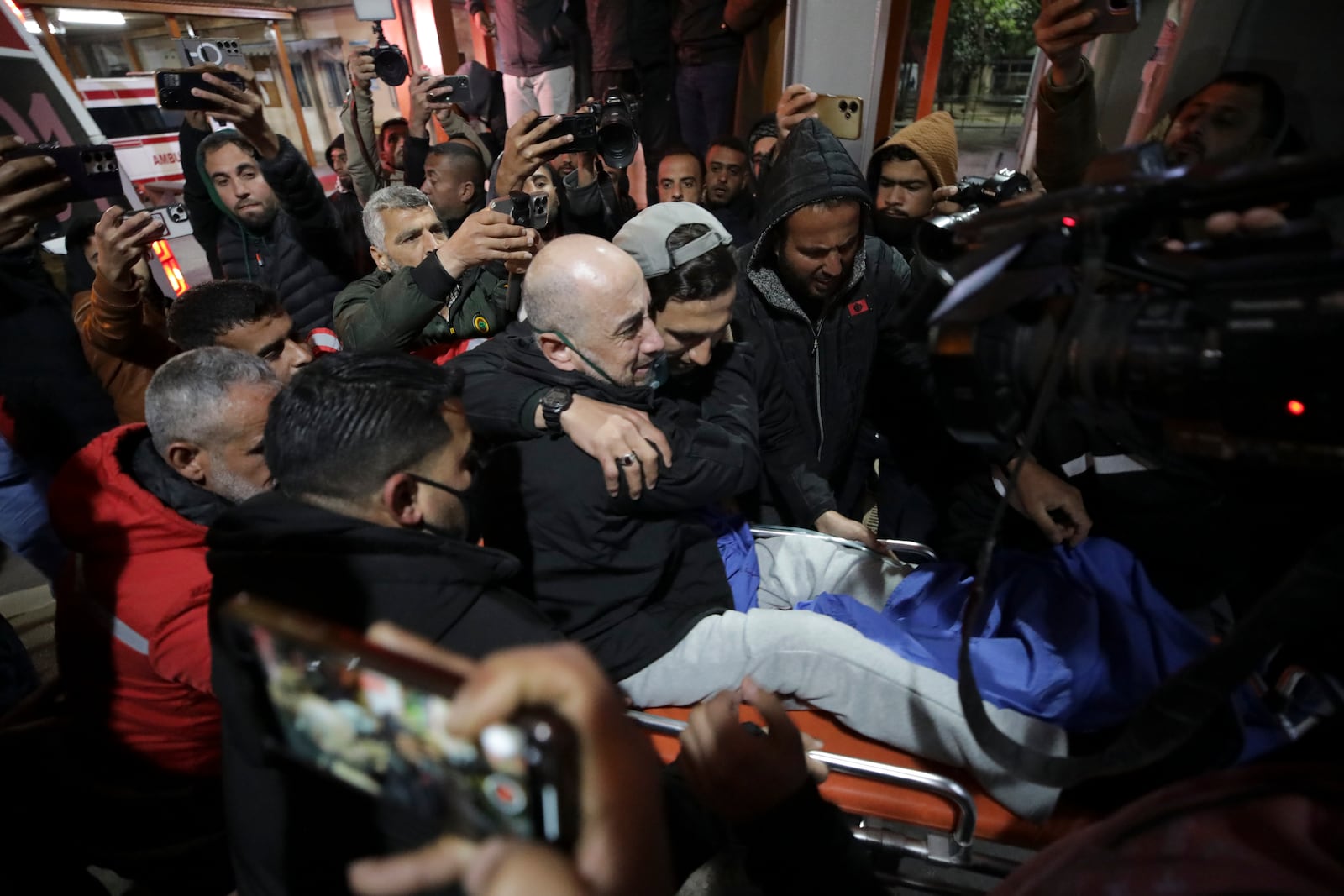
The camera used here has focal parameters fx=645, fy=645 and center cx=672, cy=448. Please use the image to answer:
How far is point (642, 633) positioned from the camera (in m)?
1.74

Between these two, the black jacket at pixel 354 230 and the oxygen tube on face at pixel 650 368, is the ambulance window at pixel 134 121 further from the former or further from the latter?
the oxygen tube on face at pixel 650 368

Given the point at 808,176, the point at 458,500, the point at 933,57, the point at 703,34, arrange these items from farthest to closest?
the point at 703,34 < the point at 933,57 < the point at 808,176 < the point at 458,500

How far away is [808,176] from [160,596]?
219 centimetres

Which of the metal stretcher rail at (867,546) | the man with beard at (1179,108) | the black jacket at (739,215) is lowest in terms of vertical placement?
the metal stretcher rail at (867,546)

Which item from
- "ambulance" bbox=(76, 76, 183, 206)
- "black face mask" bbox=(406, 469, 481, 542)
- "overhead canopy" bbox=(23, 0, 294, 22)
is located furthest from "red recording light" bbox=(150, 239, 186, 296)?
"black face mask" bbox=(406, 469, 481, 542)

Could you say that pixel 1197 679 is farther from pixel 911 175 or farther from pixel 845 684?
pixel 911 175

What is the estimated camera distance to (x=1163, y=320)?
2.54 ft

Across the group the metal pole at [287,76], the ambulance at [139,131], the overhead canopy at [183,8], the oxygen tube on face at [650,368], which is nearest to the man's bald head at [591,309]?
the oxygen tube on face at [650,368]

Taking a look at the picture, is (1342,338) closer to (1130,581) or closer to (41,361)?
(1130,581)

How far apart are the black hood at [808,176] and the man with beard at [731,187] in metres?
1.72

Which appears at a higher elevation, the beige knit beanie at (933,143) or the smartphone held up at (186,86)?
the smartphone held up at (186,86)

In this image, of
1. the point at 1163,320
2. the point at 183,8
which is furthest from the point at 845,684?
the point at 183,8

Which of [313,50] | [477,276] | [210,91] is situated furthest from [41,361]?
[313,50]

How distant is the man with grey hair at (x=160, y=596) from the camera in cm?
149
